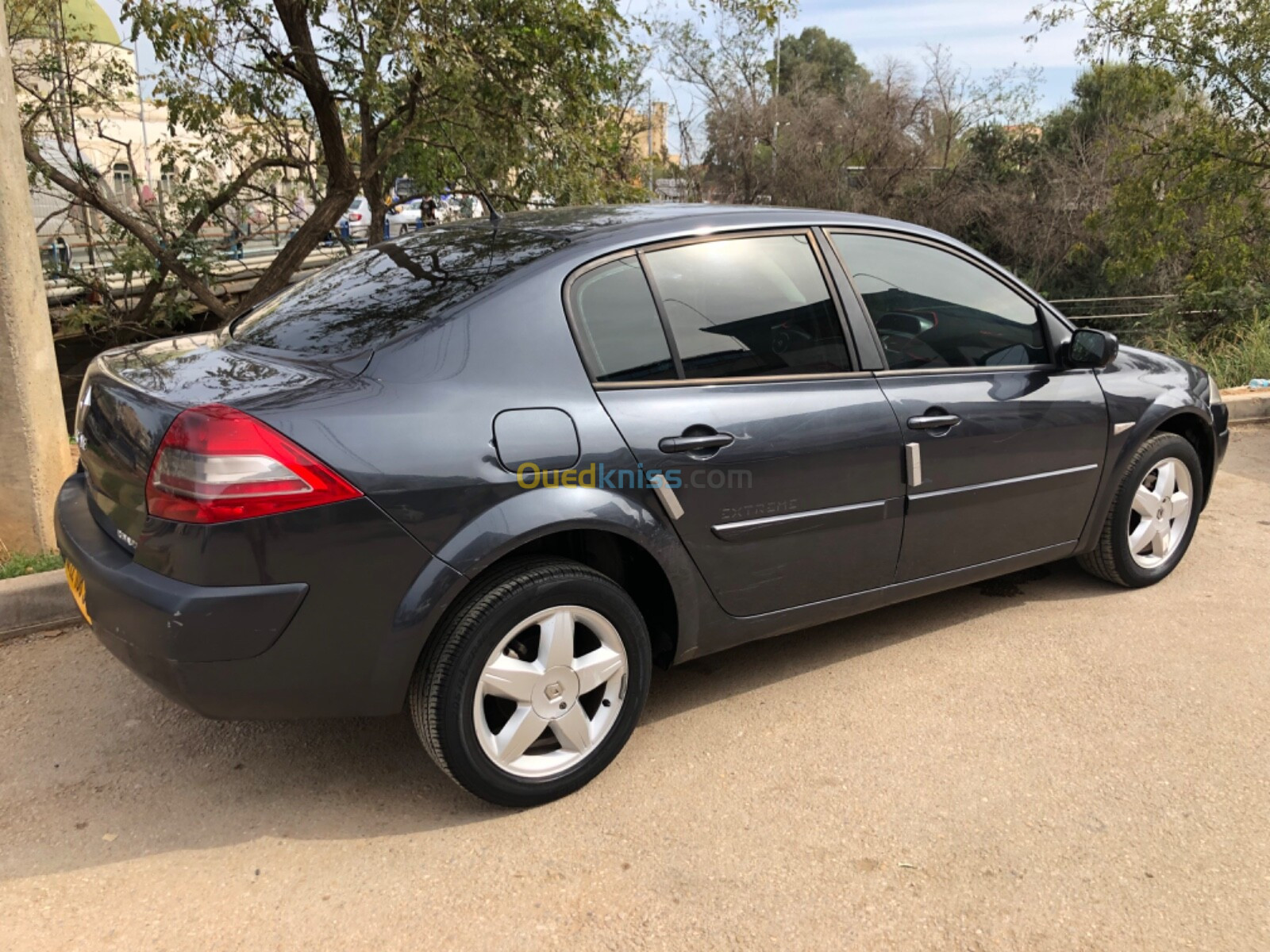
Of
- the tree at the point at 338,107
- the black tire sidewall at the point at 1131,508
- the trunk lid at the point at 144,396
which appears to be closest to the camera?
the trunk lid at the point at 144,396

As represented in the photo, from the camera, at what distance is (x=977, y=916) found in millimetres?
2371

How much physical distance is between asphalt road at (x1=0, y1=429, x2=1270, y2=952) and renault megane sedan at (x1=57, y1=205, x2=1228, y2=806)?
29 cm

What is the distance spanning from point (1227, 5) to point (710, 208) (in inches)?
381

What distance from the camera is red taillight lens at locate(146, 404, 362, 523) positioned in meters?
2.31

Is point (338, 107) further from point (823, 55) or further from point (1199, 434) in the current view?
point (823, 55)

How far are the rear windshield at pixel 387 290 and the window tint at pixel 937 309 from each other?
115 centimetres

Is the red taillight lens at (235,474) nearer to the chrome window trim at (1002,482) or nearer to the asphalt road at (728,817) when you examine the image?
the asphalt road at (728,817)

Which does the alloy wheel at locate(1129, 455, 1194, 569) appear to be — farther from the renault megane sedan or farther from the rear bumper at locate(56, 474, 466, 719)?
the rear bumper at locate(56, 474, 466, 719)

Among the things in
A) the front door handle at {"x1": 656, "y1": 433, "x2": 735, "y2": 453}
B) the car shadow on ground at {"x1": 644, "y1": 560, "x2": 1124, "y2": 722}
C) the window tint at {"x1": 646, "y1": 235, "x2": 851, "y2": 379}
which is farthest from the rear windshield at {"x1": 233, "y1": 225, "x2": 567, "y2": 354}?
the car shadow on ground at {"x1": 644, "y1": 560, "x2": 1124, "y2": 722}

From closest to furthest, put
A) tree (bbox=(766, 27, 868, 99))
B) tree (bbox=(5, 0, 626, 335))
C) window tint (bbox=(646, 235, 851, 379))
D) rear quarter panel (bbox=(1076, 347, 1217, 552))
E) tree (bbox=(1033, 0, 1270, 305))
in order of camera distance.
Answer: window tint (bbox=(646, 235, 851, 379)), rear quarter panel (bbox=(1076, 347, 1217, 552)), tree (bbox=(5, 0, 626, 335)), tree (bbox=(1033, 0, 1270, 305)), tree (bbox=(766, 27, 868, 99))

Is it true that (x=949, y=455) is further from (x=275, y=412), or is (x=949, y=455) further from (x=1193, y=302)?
(x=1193, y=302)

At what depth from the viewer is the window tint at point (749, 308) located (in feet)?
9.93

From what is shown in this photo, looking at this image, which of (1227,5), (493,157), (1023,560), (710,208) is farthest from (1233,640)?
(1227,5)

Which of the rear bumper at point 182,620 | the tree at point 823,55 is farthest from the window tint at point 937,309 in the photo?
the tree at point 823,55
